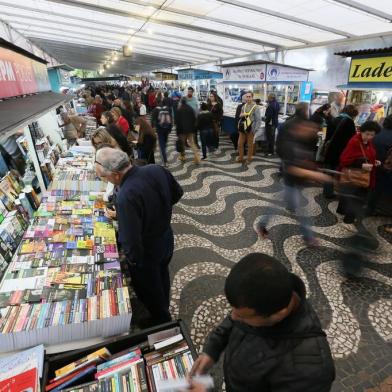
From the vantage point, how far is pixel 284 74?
840 cm

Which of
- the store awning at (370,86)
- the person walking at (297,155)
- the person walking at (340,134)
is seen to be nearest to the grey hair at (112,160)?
the person walking at (297,155)

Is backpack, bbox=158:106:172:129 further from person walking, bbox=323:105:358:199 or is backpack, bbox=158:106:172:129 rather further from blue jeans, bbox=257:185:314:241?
blue jeans, bbox=257:185:314:241

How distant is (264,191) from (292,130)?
8.02ft

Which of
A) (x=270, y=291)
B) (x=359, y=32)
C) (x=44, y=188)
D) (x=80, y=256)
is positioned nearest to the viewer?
(x=270, y=291)

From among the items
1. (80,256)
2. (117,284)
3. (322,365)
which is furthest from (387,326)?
(80,256)

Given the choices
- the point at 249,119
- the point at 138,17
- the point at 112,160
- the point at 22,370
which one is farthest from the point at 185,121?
the point at 22,370

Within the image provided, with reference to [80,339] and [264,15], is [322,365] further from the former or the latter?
[264,15]

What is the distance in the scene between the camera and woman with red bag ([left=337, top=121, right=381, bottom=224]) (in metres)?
3.26

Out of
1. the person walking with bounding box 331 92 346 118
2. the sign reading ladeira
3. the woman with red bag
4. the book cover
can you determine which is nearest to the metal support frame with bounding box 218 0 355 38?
the sign reading ladeira

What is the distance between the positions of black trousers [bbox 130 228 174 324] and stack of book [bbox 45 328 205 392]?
55 centimetres

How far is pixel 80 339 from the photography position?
168 centimetres

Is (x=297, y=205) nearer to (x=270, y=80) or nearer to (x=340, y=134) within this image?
(x=340, y=134)

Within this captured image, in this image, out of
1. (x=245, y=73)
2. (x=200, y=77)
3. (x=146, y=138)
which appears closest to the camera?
(x=146, y=138)

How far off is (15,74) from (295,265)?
3.90 metres
